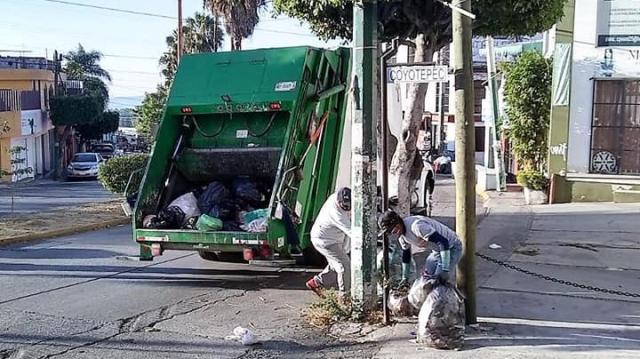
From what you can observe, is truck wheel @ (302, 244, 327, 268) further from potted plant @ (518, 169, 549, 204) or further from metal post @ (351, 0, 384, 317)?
potted plant @ (518, 169, 549, 204)

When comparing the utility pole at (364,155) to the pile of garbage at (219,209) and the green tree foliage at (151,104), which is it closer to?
the pile of garbage at (219,209)

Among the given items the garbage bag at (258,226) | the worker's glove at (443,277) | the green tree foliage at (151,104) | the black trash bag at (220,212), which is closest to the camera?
the worker's glove at (443,277)

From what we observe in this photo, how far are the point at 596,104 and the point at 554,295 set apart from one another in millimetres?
8499

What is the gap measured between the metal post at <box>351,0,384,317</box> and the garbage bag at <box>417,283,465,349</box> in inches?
35.4

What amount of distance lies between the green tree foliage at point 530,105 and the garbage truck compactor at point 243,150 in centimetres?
837

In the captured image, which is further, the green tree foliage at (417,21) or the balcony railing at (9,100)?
the balcony railing at (9,100)

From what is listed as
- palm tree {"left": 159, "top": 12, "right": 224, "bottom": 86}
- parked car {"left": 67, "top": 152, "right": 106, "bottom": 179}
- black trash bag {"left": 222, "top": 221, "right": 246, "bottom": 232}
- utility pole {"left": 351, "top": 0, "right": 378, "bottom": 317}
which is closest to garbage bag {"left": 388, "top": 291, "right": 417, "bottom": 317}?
utility pole {"left": 351, "top": 0, "right": 378, "bottom": 317}

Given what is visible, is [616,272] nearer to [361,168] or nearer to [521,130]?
[361,168]

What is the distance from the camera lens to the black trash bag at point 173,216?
28.3 feet

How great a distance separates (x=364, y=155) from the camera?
659cm

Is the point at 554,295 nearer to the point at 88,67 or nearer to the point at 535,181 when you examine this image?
the point at 535,181

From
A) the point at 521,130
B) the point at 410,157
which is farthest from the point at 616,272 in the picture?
the point at 521,130

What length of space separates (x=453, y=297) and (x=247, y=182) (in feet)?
13.1

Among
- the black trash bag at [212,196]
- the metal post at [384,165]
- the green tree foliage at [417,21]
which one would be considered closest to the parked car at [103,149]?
the black trash bag at [212,196]
